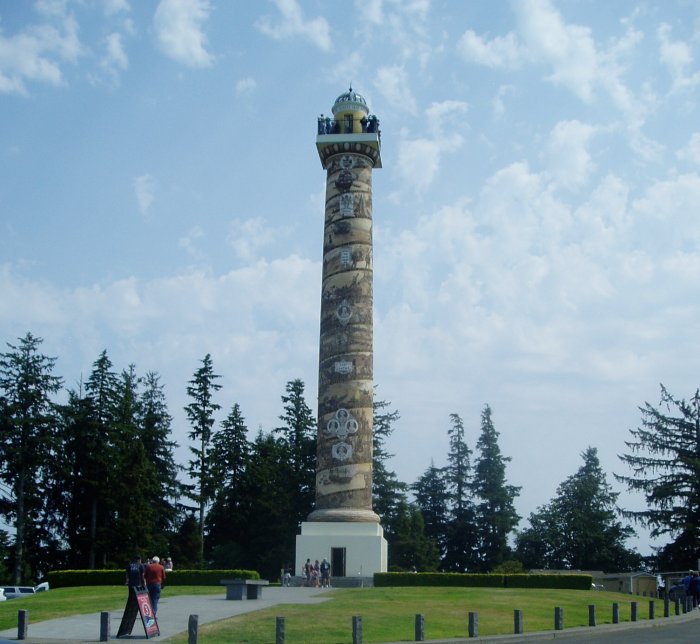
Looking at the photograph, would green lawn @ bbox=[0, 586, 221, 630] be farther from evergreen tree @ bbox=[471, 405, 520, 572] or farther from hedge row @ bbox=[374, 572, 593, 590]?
evergreen tree @ bbox=[471, 405, 520, 572]

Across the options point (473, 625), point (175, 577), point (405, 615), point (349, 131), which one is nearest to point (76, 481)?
point (175, 577)

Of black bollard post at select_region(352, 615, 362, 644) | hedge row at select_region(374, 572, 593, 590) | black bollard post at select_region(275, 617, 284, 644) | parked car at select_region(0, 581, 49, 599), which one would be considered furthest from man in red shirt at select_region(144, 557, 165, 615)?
parked car at select_region(0, 581, 49, 599)

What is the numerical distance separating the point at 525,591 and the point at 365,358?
12.4 meters

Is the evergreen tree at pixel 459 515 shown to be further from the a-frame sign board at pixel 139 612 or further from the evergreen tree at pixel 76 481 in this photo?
the a-frame sign board at pixel 139 612

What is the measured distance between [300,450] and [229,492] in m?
4.99

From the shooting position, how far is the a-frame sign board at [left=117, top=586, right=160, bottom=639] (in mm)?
16281

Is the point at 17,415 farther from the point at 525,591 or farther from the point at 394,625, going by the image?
the point at 394,625

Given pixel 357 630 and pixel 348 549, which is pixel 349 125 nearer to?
pixel 348 549

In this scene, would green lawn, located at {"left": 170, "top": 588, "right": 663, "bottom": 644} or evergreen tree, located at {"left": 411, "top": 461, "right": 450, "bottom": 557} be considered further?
evergreen tree, located at {"left": 411, "top": 461, "right": 450, "bottom": 557}

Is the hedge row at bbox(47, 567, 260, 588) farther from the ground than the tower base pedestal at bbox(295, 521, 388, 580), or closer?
closer

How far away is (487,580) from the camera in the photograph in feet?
112

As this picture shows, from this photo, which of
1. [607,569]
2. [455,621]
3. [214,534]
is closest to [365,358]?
[455,621]

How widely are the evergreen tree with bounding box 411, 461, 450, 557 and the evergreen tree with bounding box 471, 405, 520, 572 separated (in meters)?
2.57

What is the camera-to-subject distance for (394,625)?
18.8m
